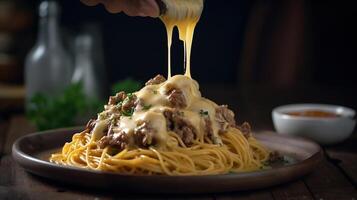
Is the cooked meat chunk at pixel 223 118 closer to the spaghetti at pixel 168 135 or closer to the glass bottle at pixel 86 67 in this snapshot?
the spaghetti at pixel 168 135

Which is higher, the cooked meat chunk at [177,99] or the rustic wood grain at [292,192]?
the cooked meat chunk at [177,99]

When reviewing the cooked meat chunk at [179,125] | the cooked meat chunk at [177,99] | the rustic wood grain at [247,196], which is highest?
the cooked meat chunk at [177,99]

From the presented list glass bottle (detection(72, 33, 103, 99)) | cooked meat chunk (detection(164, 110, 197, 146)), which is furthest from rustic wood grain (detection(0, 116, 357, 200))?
glass bottle (detection(72, 33, 103, 99))

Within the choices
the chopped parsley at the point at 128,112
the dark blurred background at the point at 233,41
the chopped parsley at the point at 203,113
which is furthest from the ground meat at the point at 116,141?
the dark blurred background at the point at 233,41

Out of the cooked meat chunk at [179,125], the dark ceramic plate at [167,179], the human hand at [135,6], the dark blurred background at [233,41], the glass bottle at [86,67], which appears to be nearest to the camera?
the dark ceramic plate at [167,179]

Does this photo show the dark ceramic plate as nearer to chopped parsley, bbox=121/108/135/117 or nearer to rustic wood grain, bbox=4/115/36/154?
chopped parsley, bbox=121/108/135/117

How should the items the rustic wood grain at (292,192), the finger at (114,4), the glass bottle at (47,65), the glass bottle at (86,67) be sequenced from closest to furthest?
the rustic wood grain at (292,192), the finger at (114,4), the glass bottle at (47,65), the glass bottle at (86,67)

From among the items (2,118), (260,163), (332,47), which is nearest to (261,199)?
(260,163)
